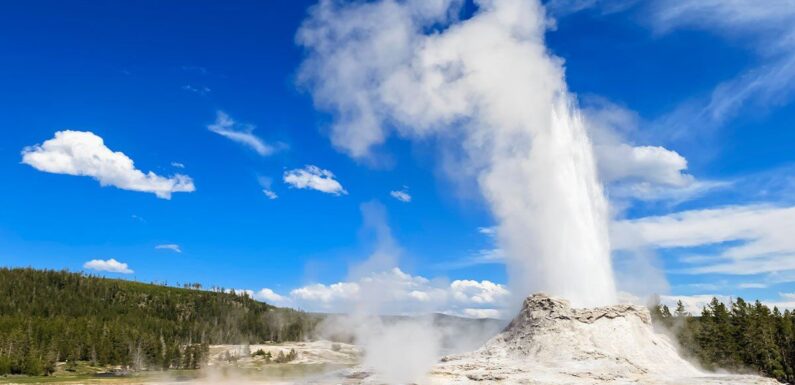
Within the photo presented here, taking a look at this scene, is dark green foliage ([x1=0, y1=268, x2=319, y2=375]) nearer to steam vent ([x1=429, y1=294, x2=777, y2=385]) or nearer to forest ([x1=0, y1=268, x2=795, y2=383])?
forest ([x1=0, y1=268, x2=795, y2=383])

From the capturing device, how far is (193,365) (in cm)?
8725

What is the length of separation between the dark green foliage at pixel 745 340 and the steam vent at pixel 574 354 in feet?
48.6

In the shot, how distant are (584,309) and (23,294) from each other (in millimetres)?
161349

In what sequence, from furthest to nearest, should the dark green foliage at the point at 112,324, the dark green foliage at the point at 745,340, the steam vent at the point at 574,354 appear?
the dark green foliage at the point at 112,324 → the dark green foliage at the point at 745,340 → the steam vent at the point at 574,354

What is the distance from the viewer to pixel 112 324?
395 feet

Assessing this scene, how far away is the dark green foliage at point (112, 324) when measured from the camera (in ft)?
296

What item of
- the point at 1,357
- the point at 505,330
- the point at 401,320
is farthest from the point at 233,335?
the point at 505,330

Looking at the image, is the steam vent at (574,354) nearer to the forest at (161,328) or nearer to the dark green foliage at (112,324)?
the forest at (161,328)

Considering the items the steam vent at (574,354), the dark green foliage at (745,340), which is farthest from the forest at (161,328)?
the steam vent at (574,354)

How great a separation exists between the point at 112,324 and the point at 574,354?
11396cm

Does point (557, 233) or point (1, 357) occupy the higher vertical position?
point (557, 233)

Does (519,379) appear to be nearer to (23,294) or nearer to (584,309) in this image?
(584,309)

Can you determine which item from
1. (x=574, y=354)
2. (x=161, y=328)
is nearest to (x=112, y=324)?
(x=161, y=328)

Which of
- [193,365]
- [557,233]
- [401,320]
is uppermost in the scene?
[557,233]
